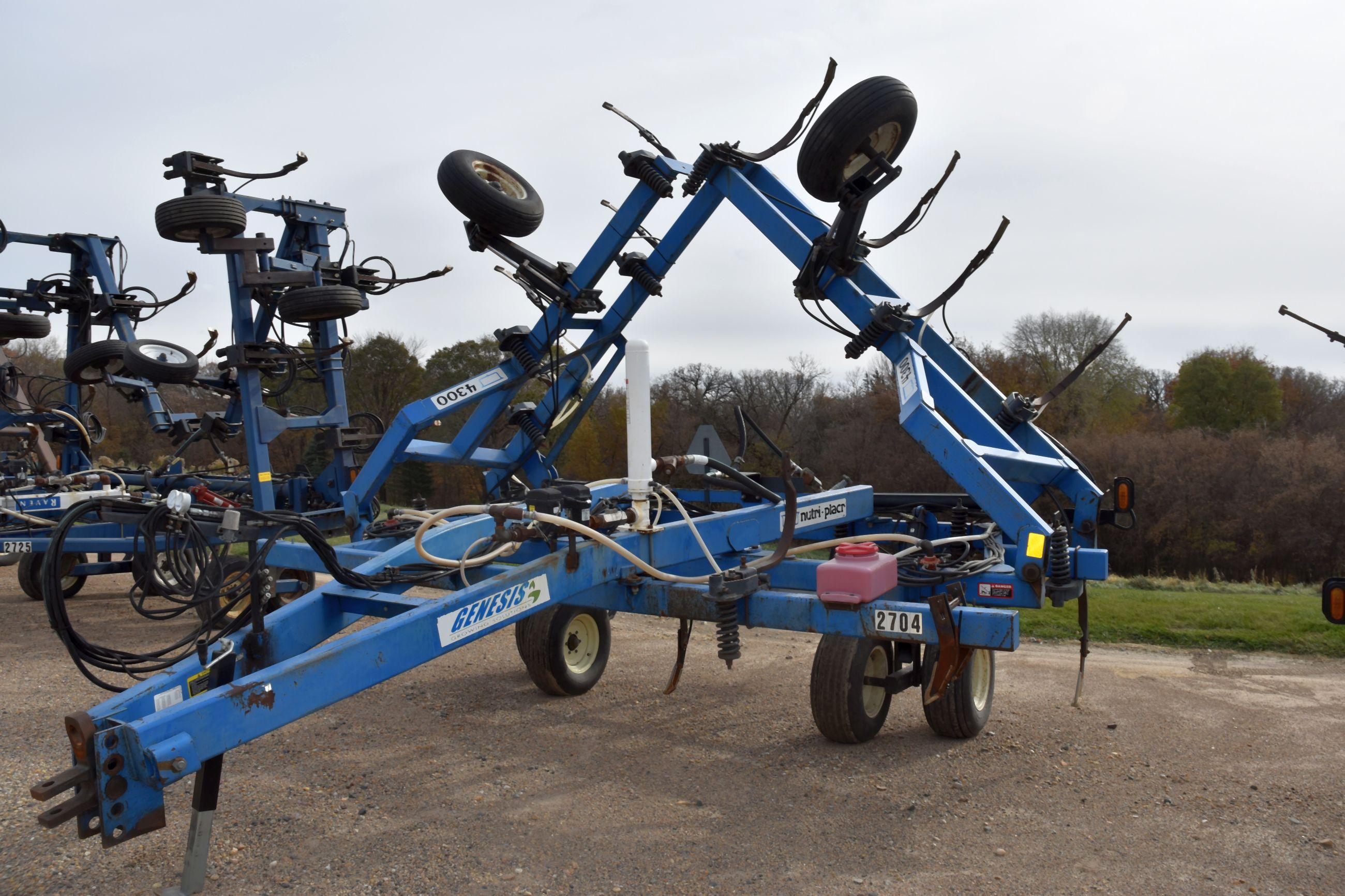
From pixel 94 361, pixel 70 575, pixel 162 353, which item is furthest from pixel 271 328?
pixel 70 575

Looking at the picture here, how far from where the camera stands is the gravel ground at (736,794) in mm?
3664

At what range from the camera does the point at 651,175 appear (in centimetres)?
710

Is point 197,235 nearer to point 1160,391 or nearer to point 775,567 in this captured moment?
point 775,567

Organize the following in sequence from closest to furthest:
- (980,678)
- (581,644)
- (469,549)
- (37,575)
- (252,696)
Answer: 1. (252,696)
2. (469,549)
3. (980,678)
4. (581,644)
5. (37,575)

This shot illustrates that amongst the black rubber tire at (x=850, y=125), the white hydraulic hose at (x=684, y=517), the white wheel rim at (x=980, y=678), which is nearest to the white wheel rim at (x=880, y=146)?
the black rubber tire at (x=850, y=125)

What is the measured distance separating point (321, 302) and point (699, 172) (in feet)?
11.2

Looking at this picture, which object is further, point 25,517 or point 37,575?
point 37,575

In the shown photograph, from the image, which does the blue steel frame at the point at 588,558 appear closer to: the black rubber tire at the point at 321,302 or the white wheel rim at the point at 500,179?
the black rubber tire at the point at 321,302

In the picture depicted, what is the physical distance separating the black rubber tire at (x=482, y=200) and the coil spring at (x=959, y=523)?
3.87 meters

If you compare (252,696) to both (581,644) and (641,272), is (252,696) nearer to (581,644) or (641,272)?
(581,644)

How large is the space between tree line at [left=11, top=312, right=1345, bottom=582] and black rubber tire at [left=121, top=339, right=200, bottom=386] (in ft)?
33.0

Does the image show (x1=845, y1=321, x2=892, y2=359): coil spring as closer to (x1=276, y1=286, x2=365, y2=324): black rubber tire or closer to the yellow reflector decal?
the yellow reflector decal

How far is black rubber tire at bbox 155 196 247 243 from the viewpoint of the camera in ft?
23.5

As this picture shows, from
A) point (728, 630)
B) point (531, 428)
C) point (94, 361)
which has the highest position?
point (94, 361)
